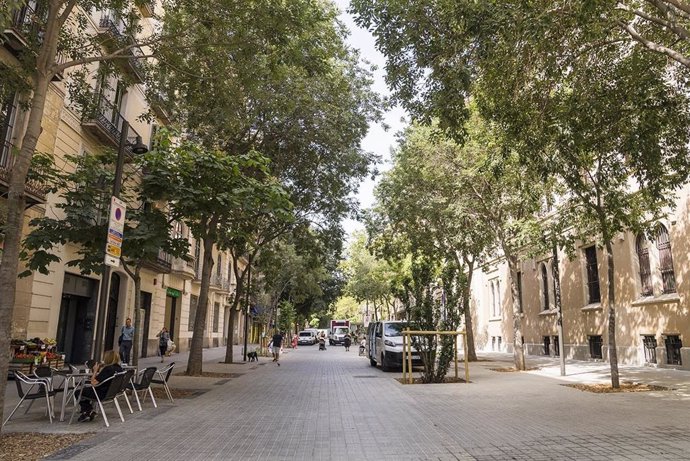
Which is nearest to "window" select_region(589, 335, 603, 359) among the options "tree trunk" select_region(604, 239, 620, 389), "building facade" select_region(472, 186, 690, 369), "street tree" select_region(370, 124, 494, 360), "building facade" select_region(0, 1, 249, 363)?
"building facade" select_region(472, 186, 690, 369)

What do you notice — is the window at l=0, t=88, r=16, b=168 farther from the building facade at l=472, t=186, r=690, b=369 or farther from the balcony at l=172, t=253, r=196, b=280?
the building facade at l=472, t=186, r=690, b=369

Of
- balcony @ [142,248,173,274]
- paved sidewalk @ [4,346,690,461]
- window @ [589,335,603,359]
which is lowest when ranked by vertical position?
paved sidewalk @ [4,346,690,461]

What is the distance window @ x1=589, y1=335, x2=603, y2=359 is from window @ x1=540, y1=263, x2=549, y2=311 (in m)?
4.70

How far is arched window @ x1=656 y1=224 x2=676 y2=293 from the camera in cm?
1730

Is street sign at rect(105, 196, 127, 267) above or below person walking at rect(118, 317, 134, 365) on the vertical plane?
above

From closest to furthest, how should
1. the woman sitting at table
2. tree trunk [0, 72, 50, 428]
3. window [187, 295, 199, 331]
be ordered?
tree trunk [0, 72, 50, 428] < the woman sitting at table < window [187, 295, 199, 331]

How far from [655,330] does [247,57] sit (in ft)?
53.3

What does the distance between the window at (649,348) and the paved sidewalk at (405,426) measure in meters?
5.38

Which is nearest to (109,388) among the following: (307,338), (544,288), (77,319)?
(77,319)

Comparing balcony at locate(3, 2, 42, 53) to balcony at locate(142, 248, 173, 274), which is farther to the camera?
balcony at locate(142, 248, 173, 274)

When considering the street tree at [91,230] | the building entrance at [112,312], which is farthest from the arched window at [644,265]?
the building entrance at [112,312]

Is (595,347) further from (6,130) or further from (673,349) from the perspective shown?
(6,130)

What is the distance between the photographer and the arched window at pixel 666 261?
17297 mm

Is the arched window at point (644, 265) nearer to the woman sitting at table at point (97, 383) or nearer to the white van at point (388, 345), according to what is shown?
the white van at point (388, 345)
